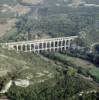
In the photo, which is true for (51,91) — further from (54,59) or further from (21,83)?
(54,59)

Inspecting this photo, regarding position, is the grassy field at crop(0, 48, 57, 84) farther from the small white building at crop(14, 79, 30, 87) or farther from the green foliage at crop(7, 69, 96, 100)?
the green foliage at crop(7, 69, 96, 100)

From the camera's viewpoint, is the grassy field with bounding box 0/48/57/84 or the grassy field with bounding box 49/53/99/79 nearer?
the grassy field with bounding box 0/48/57/84

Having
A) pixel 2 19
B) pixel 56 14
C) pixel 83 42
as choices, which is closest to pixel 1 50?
pixel 83 42

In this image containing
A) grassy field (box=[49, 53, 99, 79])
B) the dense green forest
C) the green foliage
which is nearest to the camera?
the green foliage

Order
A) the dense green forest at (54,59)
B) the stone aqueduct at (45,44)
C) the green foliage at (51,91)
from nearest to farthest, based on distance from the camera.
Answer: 1. the green foliage at (51,91)
2. the dense green forest at (54,59)
3. the stone aqueduct at (45,44)

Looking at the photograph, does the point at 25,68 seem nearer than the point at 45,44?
Yes

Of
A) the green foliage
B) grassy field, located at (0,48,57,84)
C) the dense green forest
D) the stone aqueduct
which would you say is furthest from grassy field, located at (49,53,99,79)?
the green foliage

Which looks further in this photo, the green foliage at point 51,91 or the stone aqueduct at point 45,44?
the stone aqueduct at point 45,44

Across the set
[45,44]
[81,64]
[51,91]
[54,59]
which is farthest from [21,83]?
[45,44]

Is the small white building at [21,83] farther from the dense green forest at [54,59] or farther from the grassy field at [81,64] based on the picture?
the grassy field at [81,64]

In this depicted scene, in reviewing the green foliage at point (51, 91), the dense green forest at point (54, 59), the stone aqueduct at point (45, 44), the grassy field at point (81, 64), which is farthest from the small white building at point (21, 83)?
the stone aqueduct at point (45, 44)
